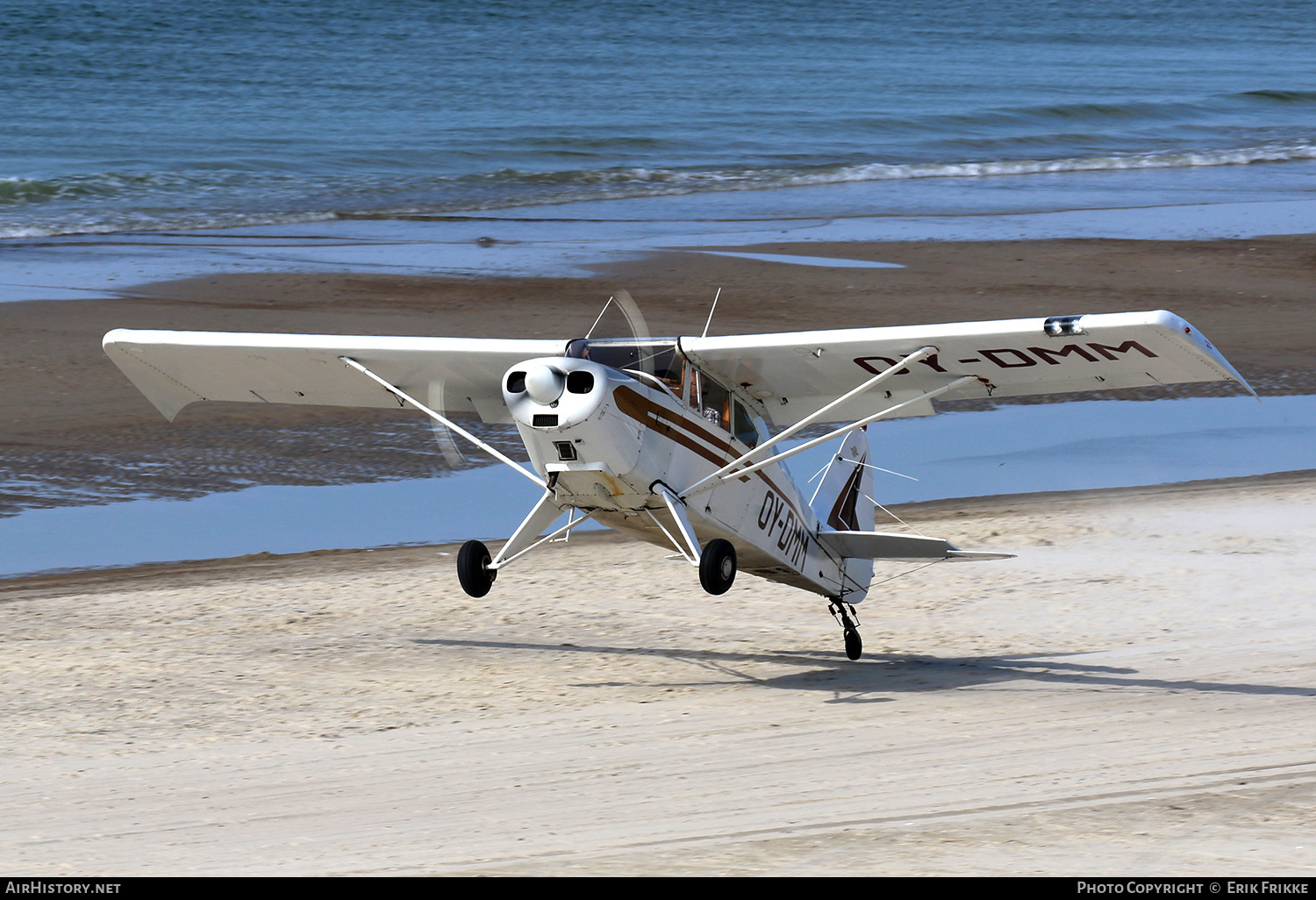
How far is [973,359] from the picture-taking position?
11820 mm

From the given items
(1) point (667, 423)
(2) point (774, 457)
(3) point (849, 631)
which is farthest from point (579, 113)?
(1) point (667, 423)

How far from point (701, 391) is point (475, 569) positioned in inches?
81.3

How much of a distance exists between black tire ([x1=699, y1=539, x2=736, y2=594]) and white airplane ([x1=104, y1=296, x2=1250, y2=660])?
1 centimetres

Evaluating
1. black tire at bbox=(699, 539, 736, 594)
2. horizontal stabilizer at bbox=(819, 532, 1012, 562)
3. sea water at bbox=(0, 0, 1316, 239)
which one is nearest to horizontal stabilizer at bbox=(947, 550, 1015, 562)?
horizontal stabilizer at bbox=(819, 532, 1012, 562)

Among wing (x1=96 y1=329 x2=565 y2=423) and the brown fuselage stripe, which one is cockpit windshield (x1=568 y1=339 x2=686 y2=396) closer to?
the brown fuselage stripe

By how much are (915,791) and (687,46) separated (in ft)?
253

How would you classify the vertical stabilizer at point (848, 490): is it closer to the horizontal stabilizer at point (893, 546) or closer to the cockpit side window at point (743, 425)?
the horizontal stabilizer at point (893, 546)

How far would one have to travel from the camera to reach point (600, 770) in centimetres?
1011

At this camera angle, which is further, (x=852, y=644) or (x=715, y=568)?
(x=852, y=644)

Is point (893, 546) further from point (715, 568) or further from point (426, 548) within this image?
point (426, 548)

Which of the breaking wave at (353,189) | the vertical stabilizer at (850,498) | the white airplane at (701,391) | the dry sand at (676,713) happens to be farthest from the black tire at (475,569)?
the breaking wave at (353,189)

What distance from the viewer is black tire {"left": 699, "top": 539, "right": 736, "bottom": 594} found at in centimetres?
1105

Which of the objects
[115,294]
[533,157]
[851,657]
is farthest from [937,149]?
[851,657]

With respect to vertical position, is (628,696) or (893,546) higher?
(893,546)
